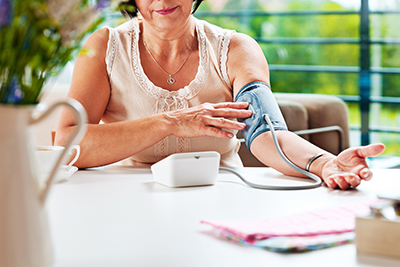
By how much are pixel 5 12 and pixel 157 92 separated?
43.7 inches

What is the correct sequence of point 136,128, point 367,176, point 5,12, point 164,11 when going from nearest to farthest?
point 5,12 < point 367,176 < point 136,128 < point 164,11

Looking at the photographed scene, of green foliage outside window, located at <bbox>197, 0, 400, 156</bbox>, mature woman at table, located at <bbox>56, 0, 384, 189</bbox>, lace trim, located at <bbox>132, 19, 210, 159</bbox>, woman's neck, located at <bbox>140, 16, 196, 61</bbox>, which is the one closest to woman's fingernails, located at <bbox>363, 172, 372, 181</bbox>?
mature woman at table, located at <bbox>56, 0, 384, 189</bbox>

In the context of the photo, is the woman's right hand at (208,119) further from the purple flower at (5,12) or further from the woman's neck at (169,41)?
the purple flower at (5,12)

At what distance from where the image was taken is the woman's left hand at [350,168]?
1.00m

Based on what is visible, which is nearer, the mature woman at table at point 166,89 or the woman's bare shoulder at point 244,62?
the mature woman at table at point 166,89

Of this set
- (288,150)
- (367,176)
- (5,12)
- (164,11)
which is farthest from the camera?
(164,11)

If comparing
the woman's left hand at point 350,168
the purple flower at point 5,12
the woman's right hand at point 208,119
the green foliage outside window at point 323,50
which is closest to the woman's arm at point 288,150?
the woman's left hand at point 350,168

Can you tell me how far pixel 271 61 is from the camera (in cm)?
449

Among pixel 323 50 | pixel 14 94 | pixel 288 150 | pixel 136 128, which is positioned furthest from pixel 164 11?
pixel 323 50

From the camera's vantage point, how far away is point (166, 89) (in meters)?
1.58

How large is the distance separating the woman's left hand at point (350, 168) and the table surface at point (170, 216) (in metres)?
0.02

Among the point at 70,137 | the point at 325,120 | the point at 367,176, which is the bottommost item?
the point at 325,120

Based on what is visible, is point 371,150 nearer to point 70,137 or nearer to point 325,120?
point 70,137

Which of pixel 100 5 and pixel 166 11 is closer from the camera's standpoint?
pixel 100 5
